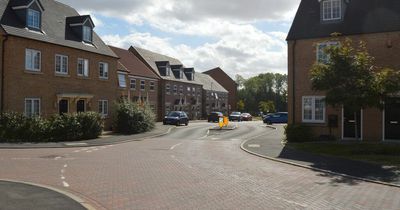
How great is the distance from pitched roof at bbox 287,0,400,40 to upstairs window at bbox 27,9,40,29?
17.1m

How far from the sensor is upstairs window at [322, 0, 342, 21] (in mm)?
27016

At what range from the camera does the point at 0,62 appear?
2694 cm

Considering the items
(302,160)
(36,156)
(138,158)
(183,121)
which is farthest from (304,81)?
(183,121)

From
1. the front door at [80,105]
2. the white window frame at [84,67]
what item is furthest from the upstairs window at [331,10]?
the front door at [80,105]

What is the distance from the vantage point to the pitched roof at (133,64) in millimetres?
51625

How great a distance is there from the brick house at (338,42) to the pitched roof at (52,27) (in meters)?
16.2

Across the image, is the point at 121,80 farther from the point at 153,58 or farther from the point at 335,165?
the point at 335,165

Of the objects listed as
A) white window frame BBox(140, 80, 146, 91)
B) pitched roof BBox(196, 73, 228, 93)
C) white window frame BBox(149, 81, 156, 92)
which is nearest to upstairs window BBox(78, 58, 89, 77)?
white window frame BBox(140, 80, 146, 91)

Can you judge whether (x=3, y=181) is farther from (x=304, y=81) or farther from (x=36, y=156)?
(x=304, y=81)

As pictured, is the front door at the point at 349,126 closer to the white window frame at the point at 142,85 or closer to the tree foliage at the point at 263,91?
the white window frame at the point at 142,85

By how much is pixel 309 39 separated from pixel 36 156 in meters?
17.4

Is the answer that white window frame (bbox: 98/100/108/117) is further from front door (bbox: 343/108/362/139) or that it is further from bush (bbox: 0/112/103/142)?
front door (bbox: 343/108/362/139)

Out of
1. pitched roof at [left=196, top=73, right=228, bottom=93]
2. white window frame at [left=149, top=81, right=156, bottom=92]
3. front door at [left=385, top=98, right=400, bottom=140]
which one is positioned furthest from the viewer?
pitched roof at [left=196, top=73, right=228, bottom=93]

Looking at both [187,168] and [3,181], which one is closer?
[3,181]
